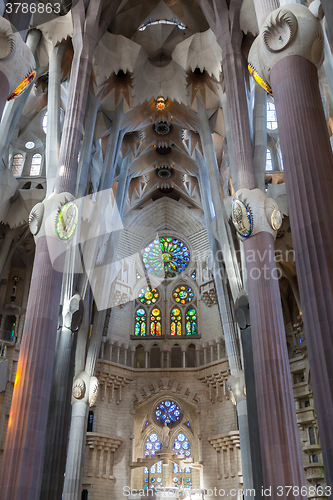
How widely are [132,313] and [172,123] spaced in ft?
32.7

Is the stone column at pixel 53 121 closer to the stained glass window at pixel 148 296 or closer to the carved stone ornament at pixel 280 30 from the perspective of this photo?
the carved stone ornament at pixel 280 30

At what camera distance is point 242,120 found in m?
13.1

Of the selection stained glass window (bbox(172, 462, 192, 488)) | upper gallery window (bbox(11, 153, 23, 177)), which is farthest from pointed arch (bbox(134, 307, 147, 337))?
upper gallery window (bbox(11, 153, 23, 177))

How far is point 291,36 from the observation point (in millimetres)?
7461

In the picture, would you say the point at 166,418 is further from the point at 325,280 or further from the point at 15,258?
the point at 325,280

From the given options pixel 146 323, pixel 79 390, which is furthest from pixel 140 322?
pixel 79 390

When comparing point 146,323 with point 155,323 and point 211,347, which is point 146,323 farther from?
point 211,347

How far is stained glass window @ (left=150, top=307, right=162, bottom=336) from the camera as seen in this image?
24.0 metres

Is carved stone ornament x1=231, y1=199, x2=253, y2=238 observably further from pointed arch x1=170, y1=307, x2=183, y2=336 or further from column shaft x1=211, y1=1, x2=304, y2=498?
pointed arch x1=170, y1=307, x2=183, y2=336

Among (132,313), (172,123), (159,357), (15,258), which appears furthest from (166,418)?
(172,123)

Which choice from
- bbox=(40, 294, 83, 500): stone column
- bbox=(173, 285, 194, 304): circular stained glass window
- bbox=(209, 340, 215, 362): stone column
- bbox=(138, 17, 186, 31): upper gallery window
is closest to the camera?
bbox=(40, 294, 83, 500): stone column

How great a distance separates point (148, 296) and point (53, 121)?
42.6 ft

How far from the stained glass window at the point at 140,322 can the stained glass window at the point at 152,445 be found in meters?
4.99

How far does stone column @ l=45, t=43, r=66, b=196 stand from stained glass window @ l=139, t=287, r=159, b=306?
41.4 feet
